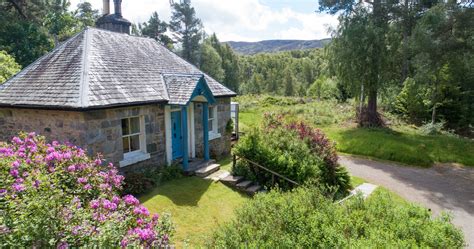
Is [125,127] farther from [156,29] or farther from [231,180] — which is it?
[156,29]

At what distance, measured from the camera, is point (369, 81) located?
20.6 meters

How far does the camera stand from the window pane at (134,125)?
11.0 metres

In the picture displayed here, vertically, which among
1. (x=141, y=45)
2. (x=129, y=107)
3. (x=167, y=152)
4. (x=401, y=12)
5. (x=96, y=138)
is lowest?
(x=167, y=152)

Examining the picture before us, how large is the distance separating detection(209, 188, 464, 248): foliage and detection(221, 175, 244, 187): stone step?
212 inches

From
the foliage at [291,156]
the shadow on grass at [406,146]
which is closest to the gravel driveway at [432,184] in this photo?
the shadow on grass at [406,146]

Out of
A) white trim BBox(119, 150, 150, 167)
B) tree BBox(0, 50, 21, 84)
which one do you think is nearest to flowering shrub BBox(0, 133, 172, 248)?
white trim BBox(119, 150, 150, 167)

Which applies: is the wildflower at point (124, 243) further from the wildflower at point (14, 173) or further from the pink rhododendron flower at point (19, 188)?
the wildflower at point (14, 173)

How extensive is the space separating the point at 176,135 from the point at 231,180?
3225 millimetres

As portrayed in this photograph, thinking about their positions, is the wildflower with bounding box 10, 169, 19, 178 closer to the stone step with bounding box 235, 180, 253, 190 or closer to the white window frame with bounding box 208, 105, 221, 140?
the stone step with bounding box 235, 180, 253, 190

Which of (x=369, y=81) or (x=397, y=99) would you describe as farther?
(x=397, y=99)

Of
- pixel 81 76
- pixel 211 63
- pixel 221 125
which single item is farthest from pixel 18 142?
pixel 211 63

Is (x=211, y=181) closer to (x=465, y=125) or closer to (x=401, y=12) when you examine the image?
(x=401, y=12)

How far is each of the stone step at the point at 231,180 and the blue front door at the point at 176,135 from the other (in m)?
2.56

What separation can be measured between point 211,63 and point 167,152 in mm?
43325
